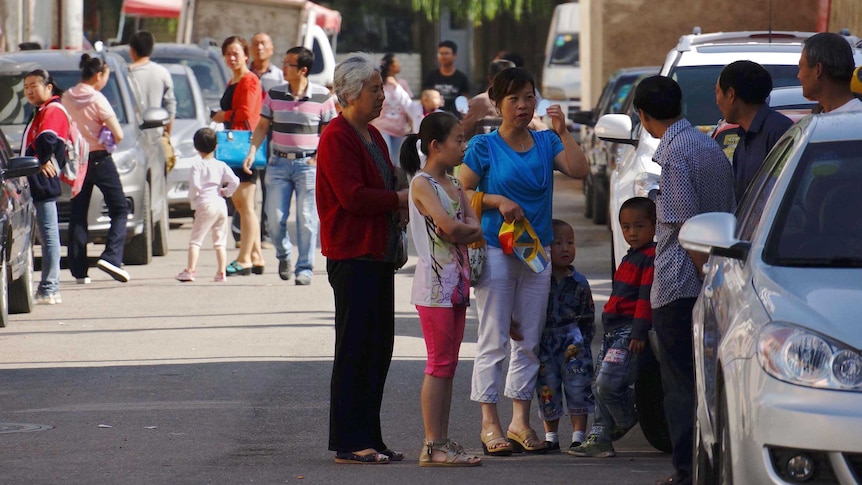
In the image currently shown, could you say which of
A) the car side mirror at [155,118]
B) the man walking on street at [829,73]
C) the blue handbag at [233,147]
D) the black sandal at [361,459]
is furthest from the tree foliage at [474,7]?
the black sandal at [361,459]

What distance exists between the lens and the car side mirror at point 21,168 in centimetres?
1183

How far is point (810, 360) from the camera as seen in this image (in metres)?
4.74

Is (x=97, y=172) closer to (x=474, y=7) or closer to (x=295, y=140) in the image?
(x=295, y=140)

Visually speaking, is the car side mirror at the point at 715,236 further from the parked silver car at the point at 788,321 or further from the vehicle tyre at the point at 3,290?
the vehicle tyre at the point at 3,290

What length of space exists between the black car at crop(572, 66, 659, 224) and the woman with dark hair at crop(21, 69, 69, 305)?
22.5 ft

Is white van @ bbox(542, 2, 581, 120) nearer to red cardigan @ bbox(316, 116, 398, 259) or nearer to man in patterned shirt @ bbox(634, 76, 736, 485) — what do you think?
red cardigan @ bbox(316, 116, 398, 259)

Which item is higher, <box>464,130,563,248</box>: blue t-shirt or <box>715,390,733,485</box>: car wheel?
<box>464,130,563,248</box>: blue t-shirt

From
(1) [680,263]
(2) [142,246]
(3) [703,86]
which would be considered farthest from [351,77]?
(2) [142,246]

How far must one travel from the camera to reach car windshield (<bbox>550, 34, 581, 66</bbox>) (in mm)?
35959

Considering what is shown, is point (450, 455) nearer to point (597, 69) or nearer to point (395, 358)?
point (395, 358)

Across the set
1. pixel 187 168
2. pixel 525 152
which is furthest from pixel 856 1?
pixel 525 152

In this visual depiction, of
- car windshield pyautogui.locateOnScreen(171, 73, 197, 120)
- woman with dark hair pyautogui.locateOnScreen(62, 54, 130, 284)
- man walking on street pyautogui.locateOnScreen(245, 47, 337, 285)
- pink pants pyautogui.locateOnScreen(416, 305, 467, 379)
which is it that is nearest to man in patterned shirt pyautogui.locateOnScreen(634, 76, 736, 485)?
pink pants pyautogui.locateOnScreen(416, 305, 467, 379)

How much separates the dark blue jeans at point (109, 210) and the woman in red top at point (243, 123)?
1.06 meters

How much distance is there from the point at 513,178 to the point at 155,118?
9.01 meters
